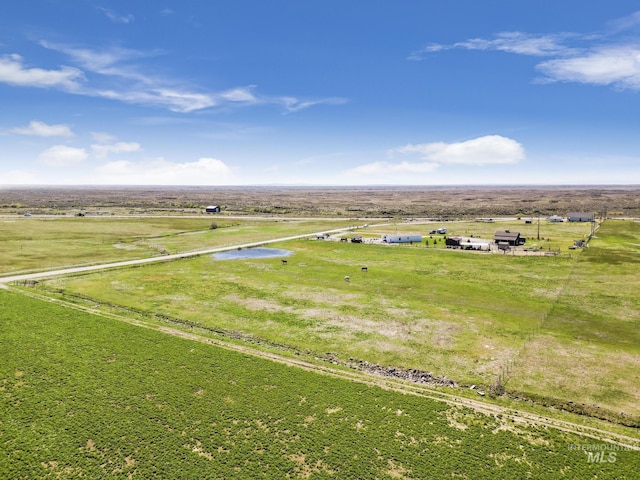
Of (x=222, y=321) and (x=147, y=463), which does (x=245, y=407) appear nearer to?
(x=147, y=463)

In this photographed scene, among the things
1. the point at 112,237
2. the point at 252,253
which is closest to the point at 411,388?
the point at 252,253

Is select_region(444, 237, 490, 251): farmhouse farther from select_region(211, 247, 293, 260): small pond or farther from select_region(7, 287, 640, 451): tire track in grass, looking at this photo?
select_region(7, 287, 640, 451): tire track in grass

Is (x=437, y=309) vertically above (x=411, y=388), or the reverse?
(x=437, y=309)

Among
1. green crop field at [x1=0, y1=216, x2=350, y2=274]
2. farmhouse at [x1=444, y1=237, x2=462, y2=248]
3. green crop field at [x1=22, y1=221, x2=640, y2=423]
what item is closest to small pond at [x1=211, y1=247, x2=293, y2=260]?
green crop field at [x1=22, y1=221, x2=640, y2=423]

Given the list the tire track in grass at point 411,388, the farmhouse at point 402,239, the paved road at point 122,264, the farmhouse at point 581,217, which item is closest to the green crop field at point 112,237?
the paved road at point 122,264

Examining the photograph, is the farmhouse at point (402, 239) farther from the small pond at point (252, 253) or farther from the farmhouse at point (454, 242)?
the small pond at point (252, 253)

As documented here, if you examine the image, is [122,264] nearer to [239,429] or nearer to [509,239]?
[239,429]
